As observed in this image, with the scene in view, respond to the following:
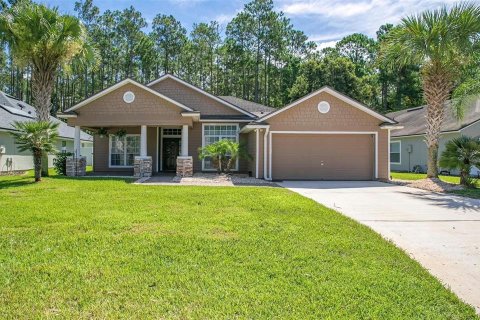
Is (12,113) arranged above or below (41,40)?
below

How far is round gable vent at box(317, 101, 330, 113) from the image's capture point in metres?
16.9

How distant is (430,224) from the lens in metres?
7.38

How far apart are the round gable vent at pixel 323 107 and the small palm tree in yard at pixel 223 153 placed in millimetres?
4209

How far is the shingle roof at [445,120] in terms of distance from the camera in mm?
20531

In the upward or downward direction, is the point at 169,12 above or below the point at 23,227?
above

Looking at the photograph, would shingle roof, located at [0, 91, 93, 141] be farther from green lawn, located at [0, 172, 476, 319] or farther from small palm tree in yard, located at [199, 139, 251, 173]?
green lawn, located at [0, 172, 476, 319]

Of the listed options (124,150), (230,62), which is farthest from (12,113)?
(230,62)

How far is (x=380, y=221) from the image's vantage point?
761 centimetres

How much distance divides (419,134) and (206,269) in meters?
22.0

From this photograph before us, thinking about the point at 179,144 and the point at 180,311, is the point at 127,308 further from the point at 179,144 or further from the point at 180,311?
the point at 179,144

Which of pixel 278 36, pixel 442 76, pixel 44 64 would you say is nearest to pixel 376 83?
pixel 278 36

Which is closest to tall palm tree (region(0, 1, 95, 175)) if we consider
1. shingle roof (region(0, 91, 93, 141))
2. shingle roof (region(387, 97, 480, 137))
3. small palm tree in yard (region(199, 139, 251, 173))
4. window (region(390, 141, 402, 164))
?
shingle roof (region(0, 91, 93, 141))

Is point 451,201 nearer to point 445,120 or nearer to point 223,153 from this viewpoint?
point 223,153

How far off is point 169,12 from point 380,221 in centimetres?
3845
